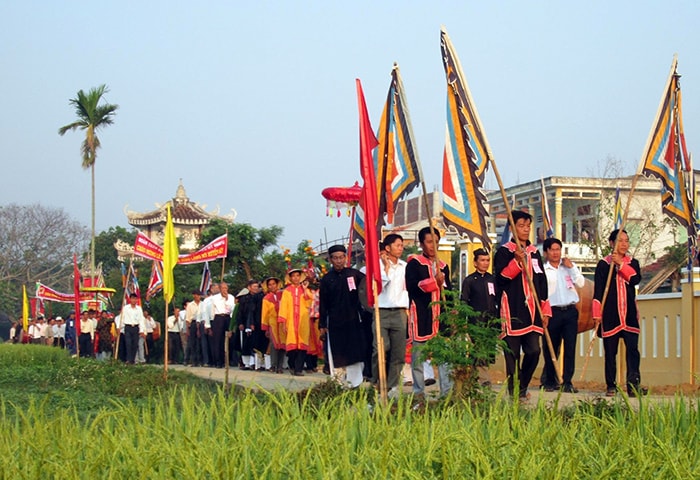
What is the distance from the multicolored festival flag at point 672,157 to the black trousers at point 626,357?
1.50 metres

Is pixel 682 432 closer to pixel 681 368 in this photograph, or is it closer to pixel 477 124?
pixel 477 124

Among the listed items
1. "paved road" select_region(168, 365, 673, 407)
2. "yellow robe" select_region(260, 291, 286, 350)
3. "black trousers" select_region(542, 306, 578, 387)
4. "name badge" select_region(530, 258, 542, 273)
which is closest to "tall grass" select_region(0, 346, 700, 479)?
"paved road" select_region(168, 365, 673, 407)

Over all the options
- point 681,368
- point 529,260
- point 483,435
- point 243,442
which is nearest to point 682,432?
point 483,435

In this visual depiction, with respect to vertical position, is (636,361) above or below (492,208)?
below

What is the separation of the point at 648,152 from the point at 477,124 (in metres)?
2.22

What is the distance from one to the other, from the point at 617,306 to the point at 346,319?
11.4 feet

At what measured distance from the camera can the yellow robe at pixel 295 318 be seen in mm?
18031

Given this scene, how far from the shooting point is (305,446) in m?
5.29

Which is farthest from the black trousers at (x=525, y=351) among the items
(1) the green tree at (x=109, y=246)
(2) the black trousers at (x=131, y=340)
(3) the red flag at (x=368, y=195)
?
(1) the green tree at (x=109, y=246)

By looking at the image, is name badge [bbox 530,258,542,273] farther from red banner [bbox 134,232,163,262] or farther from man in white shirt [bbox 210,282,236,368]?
man in white shirt [bbox 210,282,236,368]

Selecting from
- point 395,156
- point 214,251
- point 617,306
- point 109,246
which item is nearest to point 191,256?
point 214,251

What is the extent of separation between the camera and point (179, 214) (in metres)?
60.7

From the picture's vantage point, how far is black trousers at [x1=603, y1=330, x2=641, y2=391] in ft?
37.7

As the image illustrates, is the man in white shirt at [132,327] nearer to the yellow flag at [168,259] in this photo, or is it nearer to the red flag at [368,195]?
the yellow flag at [168,259]
